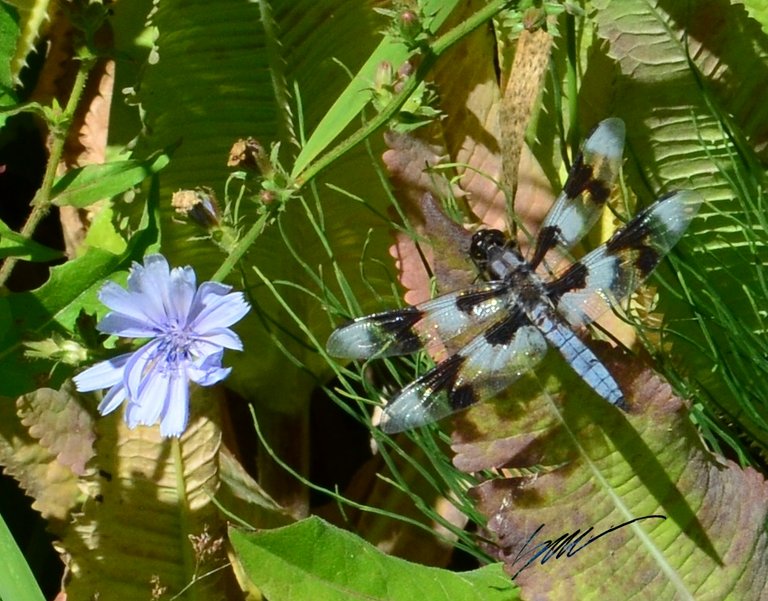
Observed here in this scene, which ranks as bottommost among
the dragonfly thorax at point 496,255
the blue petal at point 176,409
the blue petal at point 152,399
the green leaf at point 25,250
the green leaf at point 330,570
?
the green leaf at point 330,570

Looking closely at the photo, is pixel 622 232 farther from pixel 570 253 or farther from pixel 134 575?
pixel 134 575

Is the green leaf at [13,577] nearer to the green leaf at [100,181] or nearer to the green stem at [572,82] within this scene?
the green leaf at [100,181]

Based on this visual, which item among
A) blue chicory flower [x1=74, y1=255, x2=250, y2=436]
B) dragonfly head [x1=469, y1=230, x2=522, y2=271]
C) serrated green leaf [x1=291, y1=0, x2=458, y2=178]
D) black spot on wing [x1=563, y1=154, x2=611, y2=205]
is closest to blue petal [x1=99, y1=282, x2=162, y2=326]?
blue chicory flower [x1=74, y1=255, x2=250, y2=436]

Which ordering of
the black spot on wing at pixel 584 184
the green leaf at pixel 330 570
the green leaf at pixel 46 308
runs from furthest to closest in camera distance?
the black spot on wing at pixel 584 184 < the green leaf at pixel 46 308 < the green leaf at pixel 330 570

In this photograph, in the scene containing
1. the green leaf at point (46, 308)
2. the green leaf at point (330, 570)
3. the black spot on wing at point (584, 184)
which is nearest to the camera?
the green leaf at point (330, 570)

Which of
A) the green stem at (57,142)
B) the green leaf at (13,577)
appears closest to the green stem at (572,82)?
the green stem at (57,142)
